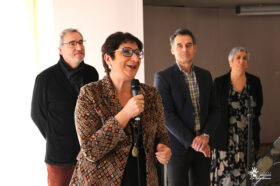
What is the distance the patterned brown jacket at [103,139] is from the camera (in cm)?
163

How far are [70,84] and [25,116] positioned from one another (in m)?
1.45

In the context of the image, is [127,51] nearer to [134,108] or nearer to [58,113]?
[134,108]

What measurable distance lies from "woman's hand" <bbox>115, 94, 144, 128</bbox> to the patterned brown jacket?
0.03 metres

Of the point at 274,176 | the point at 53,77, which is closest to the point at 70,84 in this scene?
the point at 53,77

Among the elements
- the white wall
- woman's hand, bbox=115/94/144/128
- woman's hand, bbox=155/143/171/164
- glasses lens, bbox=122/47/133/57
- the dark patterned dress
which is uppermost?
the white wall

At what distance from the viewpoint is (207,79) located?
3.05 meters

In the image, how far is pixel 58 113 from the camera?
2785mm

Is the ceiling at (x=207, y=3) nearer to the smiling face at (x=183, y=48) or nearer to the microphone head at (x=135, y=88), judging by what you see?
the smiling face at (x=183, y=48)

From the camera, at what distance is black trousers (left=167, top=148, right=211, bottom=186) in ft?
9.34

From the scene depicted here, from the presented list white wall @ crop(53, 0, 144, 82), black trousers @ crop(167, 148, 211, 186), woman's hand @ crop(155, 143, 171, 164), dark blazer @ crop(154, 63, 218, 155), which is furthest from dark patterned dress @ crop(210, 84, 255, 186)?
woman's hand @ crop(155, 143, 171, 164)

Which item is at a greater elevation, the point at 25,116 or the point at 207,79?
the point at 207,79

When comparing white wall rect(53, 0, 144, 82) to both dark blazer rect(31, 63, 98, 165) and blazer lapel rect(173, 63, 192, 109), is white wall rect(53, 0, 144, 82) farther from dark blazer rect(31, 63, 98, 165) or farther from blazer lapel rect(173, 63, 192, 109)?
blazer lapel rect(173, 63, 192, 109)

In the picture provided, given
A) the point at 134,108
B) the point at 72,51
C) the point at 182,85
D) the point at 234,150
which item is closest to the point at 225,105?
the point at 234,150

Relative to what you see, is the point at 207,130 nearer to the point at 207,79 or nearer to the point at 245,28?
the point at 207,79
